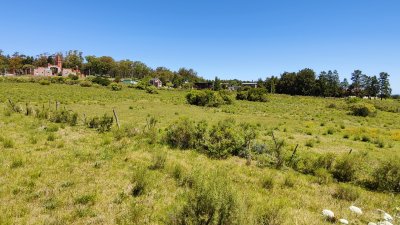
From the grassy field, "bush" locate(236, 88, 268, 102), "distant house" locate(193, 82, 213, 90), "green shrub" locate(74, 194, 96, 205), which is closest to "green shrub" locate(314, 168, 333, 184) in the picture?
the grassy field

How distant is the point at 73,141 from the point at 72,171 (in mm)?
4853

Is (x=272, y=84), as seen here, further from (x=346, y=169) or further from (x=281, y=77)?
(x=346, y=169)

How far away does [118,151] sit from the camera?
12234 mm

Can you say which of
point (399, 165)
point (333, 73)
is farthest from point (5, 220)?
point (333, 73)

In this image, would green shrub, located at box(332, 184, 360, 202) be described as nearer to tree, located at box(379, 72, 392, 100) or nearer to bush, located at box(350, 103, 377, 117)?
bush, located at box(350, 103, 377, 117)

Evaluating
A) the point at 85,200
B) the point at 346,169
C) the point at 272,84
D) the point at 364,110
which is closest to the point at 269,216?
the point at 85,200

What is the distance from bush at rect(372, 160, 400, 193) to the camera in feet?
31.5

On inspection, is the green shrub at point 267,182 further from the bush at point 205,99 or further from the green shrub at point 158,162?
the bush at point 205,99

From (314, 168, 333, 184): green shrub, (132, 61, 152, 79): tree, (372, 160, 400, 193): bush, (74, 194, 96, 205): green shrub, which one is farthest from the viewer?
(132, 61, 152, 79): tree

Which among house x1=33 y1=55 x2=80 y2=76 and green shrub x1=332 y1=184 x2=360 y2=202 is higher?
house x1=33 y1=55 x2=80 y2=76

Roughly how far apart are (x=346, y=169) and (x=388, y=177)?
4.41 feet

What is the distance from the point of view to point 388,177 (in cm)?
981

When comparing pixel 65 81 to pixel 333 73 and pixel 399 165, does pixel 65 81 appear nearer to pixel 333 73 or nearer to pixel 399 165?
pixel 399 165

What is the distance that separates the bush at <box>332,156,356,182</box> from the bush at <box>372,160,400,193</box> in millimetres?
775
